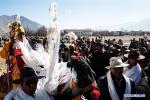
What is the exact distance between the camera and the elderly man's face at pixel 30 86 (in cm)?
507

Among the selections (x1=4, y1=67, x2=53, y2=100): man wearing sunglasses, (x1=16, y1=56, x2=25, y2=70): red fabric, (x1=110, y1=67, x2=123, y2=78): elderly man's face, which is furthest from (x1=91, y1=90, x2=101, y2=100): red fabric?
(x1=16, y1=56, x2=25, y2=70): red fabric

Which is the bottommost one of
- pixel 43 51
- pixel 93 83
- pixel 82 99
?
pixel 82 99

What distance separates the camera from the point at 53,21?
5508 millimetres

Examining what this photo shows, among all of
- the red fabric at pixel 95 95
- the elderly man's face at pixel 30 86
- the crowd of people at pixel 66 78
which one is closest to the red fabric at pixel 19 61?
the crowd of people at pixel 66 78

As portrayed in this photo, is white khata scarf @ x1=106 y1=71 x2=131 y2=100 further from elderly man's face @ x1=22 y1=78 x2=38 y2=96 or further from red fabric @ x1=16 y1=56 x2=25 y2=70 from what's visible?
elderly man's face @ x1=22 y1=78 x2=38 y2=96

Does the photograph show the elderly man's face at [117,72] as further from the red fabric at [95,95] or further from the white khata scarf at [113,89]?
the red fabric at [95,95]

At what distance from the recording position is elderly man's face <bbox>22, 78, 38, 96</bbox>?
5066mm

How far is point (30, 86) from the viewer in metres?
5.08

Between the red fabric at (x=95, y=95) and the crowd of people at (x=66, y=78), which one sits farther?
the red fabric at (x=95, y=95)

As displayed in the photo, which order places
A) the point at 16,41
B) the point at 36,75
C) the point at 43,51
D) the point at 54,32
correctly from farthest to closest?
the point at 16,41
the point at 43,51
the point at 54,32
the point at 36,75

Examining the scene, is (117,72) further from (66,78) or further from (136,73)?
(136,73)

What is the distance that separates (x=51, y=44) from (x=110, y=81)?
160cm

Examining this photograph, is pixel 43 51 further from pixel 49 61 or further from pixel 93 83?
pixel 93 83

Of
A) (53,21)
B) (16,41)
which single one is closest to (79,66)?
(53,21)
